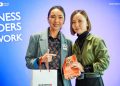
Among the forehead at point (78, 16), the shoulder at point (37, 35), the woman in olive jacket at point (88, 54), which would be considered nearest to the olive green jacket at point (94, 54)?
the woman in olive jacket at point (88, 54)

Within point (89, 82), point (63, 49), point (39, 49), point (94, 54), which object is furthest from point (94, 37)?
point (39, 49)

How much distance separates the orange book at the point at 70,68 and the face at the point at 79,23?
0.26m

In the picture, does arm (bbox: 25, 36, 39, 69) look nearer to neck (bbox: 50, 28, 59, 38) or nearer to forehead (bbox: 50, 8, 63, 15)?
neck (bbox: 50, 28, 59, 38)

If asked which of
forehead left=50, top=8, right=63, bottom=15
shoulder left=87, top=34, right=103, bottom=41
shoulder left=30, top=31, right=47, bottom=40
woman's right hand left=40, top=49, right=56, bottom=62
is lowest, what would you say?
woman's right hand left=40, top=49, right=56, bottom=62

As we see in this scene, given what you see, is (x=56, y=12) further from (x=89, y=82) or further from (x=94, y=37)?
(x=89, y=82)

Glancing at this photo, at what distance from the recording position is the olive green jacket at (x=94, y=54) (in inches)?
104

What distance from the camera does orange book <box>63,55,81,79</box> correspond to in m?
2.65

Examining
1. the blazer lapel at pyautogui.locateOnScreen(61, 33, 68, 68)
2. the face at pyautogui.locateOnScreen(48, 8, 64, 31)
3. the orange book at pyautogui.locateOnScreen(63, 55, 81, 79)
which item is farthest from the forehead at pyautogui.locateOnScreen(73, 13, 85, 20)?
the orange book at pyautogui.locateOnScreen(63, 55, 81, 79)

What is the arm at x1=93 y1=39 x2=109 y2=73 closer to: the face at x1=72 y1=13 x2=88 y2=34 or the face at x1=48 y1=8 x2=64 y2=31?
the face at x1=72 y1=13 x2=88 y2=34

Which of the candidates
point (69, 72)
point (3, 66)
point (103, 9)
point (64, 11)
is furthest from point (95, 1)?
point (3, 66)

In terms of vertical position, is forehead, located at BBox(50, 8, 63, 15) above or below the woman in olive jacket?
above

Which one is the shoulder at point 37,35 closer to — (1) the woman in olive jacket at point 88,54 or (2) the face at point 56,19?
(2) the face at point 56,19

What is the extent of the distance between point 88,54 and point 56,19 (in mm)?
432

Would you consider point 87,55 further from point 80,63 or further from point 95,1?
point 95,1
